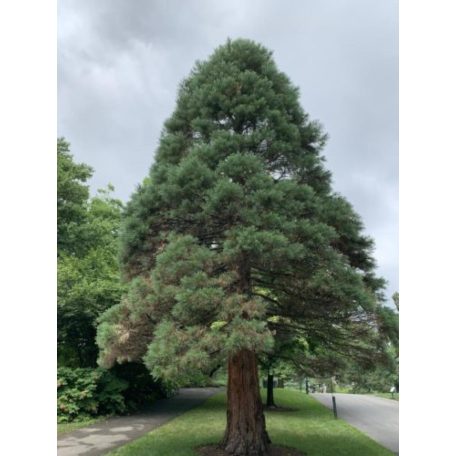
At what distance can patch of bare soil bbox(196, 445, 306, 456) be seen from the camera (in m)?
7.98

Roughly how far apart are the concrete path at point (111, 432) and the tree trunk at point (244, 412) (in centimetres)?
267

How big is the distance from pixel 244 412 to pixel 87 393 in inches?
265

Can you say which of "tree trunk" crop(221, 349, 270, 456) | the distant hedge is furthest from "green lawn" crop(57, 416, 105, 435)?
"tree trunk" crop(221, 349, 270, 456)

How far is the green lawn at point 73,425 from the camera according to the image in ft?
36.9

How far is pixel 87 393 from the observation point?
42.4 feet

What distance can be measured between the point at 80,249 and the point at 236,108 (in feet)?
40.3

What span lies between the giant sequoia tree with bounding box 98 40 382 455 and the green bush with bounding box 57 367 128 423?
→ 5.51 meters

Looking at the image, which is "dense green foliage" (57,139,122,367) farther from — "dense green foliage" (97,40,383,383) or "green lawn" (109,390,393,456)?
"dense green foliage" (97,40,383,383)

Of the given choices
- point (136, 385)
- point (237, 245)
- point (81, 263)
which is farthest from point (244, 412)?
point (81, 263)

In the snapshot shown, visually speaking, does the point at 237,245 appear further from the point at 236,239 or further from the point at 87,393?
the point at 87,393

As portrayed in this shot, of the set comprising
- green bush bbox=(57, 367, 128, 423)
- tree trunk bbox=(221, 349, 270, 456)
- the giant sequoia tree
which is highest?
the giant sequoia tree
